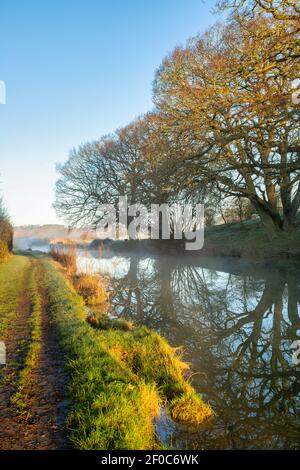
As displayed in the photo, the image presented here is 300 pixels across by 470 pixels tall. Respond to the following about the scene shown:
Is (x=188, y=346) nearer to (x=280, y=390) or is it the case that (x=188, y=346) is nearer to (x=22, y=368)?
(x=280, y=390)

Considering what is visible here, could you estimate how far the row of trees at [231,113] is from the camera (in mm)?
7973

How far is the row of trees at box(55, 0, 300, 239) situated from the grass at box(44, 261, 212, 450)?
6.73m

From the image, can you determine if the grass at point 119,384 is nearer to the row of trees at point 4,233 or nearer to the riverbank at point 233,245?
the riverbank at point 233,245

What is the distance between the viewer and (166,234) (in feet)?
80.8

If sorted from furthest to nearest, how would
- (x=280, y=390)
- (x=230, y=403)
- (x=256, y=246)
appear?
(x=256, y=246) → (x=280, y=390) → (x=230, y=403)

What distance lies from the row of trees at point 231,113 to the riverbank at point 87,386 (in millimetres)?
6846

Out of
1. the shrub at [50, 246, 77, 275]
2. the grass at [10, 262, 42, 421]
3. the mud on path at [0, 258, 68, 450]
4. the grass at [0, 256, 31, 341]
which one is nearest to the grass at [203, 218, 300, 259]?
the shrub at [50, 246, 77, 275]

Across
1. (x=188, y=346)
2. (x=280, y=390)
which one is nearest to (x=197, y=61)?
(x=188, y=346)

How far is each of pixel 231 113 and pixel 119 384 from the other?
38.8ft

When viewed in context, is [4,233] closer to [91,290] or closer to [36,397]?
[91,290]

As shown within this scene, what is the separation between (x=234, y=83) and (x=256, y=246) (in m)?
9.81

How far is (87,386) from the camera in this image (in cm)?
349

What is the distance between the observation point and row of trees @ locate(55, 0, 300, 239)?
26.2ft

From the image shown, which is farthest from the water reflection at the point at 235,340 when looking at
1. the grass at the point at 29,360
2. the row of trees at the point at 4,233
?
the row of trees at the point at 4,233
